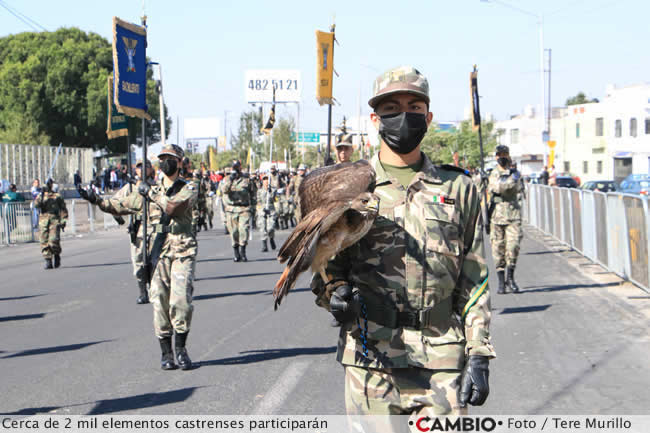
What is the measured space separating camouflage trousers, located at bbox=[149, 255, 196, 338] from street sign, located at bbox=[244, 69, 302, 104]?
5253cm

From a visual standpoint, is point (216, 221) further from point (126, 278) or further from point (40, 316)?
point (40, 316)

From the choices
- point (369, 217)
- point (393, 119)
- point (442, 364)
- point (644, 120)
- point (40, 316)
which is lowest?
point (40, 316)

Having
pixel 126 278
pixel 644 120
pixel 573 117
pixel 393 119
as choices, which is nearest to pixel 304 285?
pixel 126 278

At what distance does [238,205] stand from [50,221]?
3.93m

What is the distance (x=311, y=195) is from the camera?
299cm

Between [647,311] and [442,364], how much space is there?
7.00 m

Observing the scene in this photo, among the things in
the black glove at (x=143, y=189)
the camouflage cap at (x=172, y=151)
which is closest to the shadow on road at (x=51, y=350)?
the black glove at (x=143, y=189)

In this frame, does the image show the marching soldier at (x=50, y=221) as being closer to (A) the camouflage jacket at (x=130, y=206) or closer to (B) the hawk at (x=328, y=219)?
(A) the camouflage jacket at (x=130, y=206)

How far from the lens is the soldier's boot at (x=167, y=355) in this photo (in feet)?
21.9

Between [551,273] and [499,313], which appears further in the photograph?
[551,273]

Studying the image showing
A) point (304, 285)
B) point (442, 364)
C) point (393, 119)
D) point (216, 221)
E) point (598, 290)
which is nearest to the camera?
point (442, 364)

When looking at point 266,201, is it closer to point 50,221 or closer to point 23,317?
point 50,221

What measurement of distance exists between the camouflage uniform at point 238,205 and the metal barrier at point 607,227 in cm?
672

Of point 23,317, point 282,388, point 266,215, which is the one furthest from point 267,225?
point 282,388
